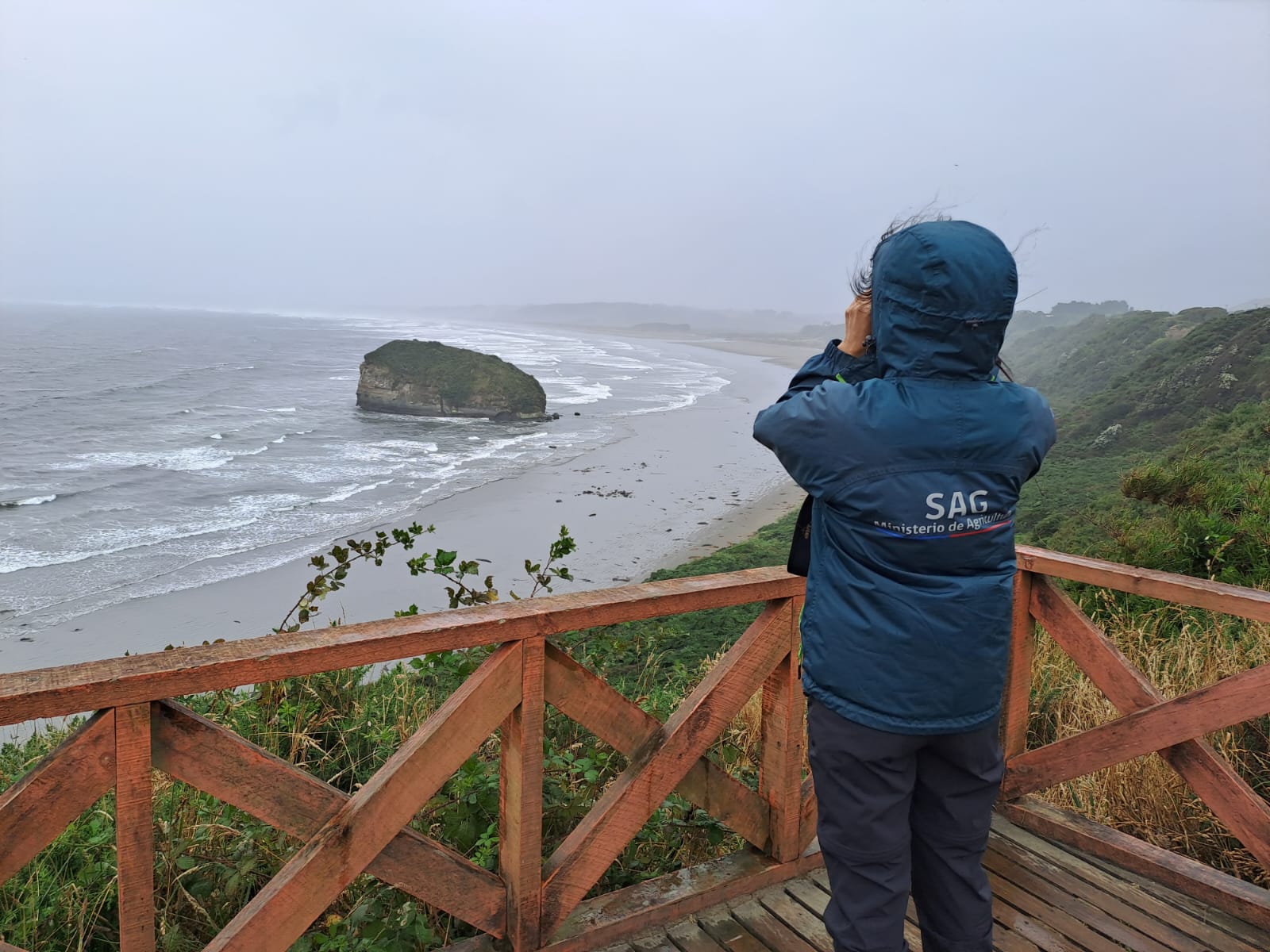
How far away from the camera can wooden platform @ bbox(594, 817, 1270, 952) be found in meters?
2.58

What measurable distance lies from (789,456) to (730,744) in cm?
307

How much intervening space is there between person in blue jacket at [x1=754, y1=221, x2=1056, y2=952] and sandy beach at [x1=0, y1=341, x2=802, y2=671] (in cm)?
846

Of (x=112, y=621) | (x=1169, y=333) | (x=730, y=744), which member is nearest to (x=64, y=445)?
(x=112, y=621)

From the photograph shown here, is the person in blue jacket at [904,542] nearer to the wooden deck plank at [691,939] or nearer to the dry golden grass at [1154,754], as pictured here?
the wooden deck plank at [691,939]

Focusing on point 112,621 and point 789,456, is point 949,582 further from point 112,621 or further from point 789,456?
point 112,621

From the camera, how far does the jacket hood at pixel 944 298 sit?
5.58 ft

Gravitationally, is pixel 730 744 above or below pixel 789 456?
below

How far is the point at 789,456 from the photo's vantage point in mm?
1826

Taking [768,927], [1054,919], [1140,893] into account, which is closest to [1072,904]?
[1054,919]

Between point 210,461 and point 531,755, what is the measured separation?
87.1 ft

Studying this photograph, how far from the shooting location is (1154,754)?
358 centimetres

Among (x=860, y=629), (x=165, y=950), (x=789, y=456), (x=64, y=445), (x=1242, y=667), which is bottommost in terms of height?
(x=64, y=445)

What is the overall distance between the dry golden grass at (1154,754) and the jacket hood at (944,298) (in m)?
1.83

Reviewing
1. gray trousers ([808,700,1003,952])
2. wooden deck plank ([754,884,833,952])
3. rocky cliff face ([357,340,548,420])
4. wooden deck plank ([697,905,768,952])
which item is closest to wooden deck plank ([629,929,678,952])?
wooden deck plank ([697,905,768,952])
